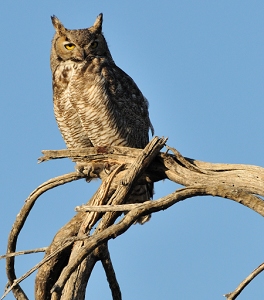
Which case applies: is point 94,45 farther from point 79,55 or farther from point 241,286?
point 241,286

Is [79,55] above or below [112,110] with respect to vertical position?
above

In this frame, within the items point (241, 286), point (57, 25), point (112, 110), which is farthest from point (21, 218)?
point (57, 25)

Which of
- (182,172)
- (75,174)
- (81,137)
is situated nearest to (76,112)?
(81,137)

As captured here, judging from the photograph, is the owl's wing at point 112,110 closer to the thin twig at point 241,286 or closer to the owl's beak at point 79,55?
the owl's beak at point 79,55

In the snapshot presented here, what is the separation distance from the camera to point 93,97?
17.6 feet

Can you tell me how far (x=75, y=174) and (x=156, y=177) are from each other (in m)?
0.66

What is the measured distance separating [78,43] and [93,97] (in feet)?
2.03

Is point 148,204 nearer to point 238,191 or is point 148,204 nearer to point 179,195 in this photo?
point 179,195

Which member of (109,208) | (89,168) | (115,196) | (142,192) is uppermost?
(89,168)

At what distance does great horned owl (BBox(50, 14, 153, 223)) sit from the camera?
5371mm

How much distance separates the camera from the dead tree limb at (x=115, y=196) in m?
3.12

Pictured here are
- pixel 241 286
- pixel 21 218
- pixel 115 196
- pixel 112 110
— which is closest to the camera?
pixel 241 286

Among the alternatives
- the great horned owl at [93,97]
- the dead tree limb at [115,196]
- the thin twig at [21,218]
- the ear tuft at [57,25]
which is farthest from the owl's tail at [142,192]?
the ear tuft at [57,25]

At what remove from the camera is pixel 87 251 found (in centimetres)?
296
